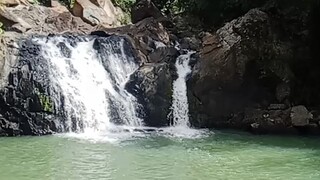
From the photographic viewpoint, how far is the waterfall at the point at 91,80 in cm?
1950

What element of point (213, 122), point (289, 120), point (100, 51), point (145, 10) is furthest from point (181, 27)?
point (289, 120)

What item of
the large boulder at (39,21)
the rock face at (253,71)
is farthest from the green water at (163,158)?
the large boulder at (39,21)

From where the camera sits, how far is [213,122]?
19.8 meters

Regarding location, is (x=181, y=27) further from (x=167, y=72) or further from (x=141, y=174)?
(x=141, y=174)

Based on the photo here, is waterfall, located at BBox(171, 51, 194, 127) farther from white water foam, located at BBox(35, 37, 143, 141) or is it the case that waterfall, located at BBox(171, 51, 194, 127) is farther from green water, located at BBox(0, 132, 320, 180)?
green water, located at BBox(0, 132, 320, 180)

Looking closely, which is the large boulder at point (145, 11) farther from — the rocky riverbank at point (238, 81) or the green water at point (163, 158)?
the green water at point (163, 158)

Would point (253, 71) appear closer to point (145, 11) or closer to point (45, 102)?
point (45, 102)

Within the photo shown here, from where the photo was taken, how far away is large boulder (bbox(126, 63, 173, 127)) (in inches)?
784

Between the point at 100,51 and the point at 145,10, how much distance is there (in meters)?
5.87

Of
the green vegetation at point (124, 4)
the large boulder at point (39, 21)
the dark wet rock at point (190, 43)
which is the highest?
the green vegetation at point (124, 4)

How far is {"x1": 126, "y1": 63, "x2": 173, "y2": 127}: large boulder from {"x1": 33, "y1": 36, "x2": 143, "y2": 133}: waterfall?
1.07 feet

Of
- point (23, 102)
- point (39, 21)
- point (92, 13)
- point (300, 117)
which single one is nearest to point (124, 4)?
point (92, 13)

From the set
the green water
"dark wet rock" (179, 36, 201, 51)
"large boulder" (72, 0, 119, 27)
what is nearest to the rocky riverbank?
"dark wet rock" (179, 36, 201, 51)

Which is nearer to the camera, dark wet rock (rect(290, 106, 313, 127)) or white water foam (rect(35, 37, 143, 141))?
dark wet rock (rect(290, 106, 313, 127))
